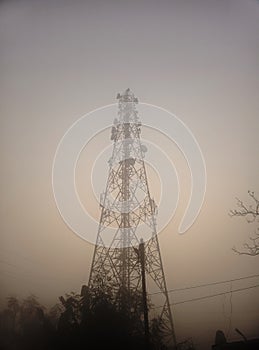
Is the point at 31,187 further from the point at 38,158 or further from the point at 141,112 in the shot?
the point at 141,112

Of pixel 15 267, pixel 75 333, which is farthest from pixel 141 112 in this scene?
pixel 75 333

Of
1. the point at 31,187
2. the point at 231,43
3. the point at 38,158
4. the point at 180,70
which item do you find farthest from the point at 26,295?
the point at 231,43

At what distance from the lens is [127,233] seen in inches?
78.4

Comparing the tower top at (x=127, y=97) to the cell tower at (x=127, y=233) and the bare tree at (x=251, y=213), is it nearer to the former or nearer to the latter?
the cell tower at (x=127, y=233)

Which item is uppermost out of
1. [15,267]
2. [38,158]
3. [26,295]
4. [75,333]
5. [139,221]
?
[38,158]

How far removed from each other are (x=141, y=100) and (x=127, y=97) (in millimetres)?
72

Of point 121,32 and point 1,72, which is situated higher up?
point 121,32

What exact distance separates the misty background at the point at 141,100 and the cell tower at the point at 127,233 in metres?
0.05

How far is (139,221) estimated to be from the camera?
2010 mm

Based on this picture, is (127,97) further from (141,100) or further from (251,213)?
(251,213)

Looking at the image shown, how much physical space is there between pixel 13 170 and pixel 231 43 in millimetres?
1295

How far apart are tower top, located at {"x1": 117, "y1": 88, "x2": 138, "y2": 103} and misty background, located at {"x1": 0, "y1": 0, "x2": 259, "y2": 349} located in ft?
0.10

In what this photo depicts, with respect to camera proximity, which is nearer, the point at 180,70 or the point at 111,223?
the point at 111,223

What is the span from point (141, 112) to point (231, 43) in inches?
23.6
